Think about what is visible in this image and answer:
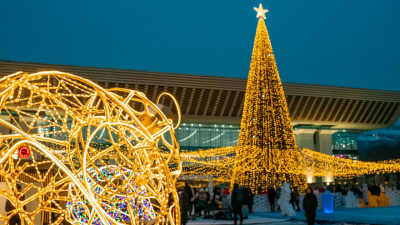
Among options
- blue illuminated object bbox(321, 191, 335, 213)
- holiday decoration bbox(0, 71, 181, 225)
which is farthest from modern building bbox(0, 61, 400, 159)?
holiday decoration bbox(0, 71, 181, 225)

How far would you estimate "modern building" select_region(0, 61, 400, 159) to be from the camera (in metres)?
29.5

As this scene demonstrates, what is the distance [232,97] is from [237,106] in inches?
47.1

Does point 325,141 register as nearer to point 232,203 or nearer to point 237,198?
point 232,203

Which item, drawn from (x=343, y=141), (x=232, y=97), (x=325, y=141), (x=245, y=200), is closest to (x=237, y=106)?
(x=232, y=97)

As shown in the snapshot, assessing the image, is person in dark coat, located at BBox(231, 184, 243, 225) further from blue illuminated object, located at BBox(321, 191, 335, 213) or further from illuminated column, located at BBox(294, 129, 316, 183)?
illuminated column, located at BBox(294, 129, 316, 183)

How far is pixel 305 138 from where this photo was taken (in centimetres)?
3616

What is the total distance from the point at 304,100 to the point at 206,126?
7856mm

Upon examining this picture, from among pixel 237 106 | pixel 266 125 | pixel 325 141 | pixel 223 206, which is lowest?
pixel 223 206

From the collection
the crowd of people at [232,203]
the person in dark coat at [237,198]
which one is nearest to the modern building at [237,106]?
the crowd of people at [232,203]

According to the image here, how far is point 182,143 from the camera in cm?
3456

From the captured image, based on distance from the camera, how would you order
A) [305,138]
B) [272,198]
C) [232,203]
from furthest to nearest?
1. [305,138]
2. [272,198]
3. [232,203]

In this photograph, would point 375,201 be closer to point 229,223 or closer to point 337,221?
point 337,221

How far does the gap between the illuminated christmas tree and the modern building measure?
1268cm

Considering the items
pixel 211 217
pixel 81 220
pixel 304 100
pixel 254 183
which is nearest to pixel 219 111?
pixel 304 100
